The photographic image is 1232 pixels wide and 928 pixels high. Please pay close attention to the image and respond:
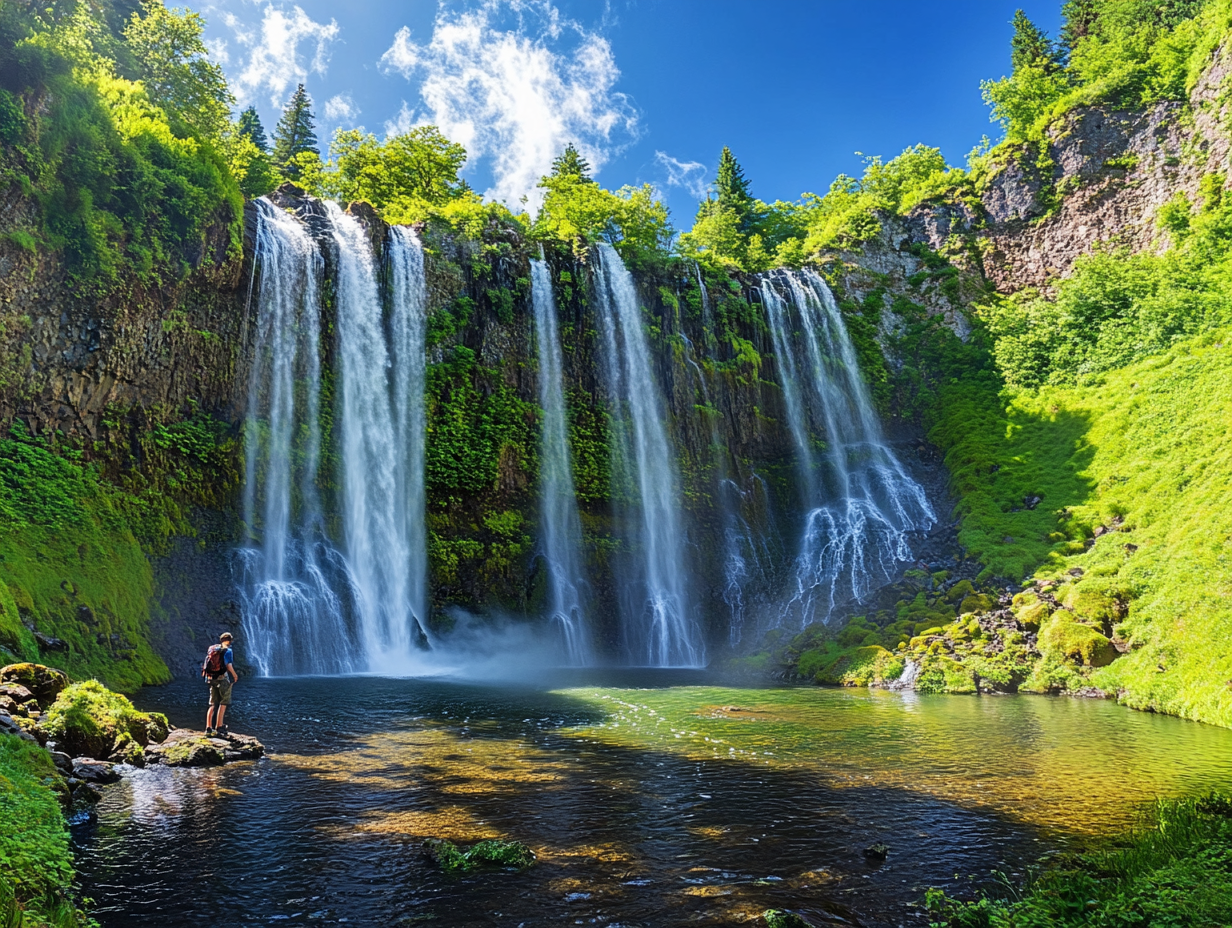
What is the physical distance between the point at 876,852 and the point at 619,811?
2508 millimetres

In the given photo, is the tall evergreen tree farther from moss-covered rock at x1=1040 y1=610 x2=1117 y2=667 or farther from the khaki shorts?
the khaki shorts

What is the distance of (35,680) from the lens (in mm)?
9023

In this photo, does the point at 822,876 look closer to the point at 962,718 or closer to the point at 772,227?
the point at 962,718

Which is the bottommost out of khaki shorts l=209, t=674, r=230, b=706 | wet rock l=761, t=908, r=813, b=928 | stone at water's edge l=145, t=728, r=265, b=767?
wet rock l=761, t=908, r=813, b=928

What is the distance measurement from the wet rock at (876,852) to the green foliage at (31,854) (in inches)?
222

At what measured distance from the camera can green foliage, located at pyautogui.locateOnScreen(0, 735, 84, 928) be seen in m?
3.57

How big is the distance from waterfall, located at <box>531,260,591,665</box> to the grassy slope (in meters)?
14.8

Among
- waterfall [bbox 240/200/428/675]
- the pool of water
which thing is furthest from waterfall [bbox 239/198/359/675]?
the pool of water

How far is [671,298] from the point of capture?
32938 mm

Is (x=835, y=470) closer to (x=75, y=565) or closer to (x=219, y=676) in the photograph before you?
(x=219, y=676)

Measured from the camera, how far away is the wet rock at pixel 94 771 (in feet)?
24.5

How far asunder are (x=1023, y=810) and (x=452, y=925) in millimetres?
5864

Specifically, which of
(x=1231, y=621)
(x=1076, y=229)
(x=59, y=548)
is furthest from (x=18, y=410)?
(x=1076, y=229)

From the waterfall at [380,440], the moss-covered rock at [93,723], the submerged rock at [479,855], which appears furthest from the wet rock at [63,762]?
the waterfall at [380,440]
